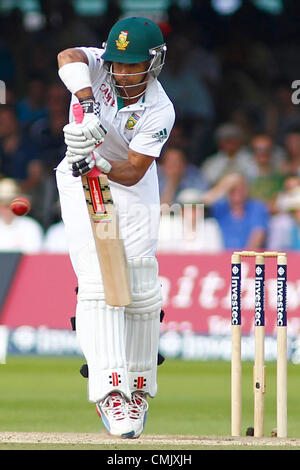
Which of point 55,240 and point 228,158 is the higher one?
point 228,158

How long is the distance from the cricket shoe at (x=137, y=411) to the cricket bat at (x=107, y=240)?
0.53 m

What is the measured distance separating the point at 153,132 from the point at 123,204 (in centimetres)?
39

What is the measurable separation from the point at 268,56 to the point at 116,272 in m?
8.63

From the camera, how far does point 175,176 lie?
38.8ft

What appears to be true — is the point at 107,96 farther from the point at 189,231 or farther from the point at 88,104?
the point at 189,231

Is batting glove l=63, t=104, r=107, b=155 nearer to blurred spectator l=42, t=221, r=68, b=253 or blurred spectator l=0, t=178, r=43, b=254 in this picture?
blurred spectator l=42, t=221, r=68, b=253

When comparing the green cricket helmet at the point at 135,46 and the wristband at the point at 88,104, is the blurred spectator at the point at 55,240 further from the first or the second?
the wristband at the point at 88,104

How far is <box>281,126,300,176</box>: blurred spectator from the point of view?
38.4 ft

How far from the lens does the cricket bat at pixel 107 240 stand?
18.5ft

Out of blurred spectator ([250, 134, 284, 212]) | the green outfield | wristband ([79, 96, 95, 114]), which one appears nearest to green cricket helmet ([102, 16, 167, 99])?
wristband ([79, 96, 95, 114])

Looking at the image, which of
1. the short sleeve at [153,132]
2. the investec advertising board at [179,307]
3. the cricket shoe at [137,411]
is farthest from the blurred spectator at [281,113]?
the cricket shoe at [137,411]

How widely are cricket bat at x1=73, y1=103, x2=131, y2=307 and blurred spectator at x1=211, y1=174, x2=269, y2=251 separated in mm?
5313

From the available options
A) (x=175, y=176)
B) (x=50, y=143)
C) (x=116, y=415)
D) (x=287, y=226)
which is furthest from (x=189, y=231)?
(x=116, y=415)

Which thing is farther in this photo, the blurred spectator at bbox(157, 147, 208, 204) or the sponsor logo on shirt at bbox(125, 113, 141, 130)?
the blurred spectator at bbox(157, 147, 208, 204)
